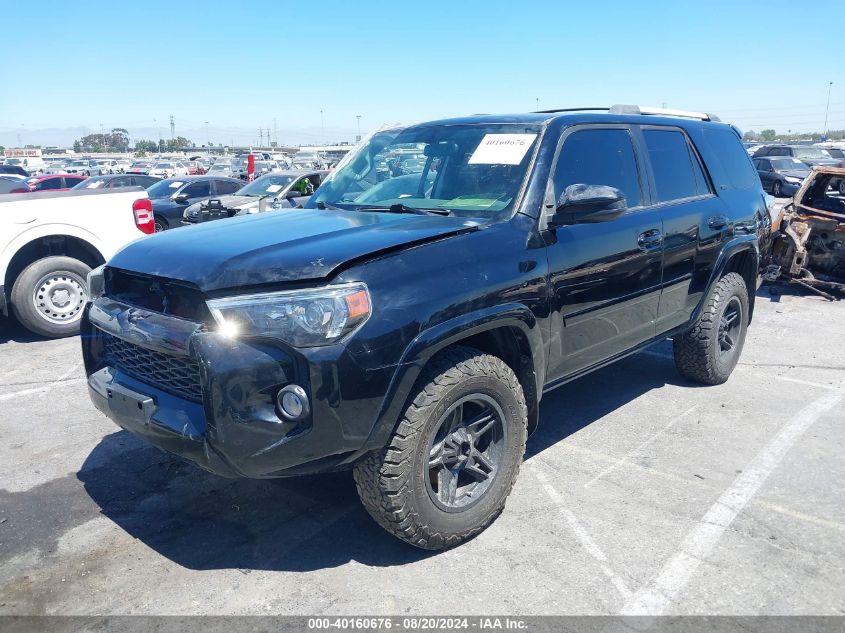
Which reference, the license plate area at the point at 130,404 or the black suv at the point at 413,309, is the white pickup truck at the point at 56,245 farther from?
the license plate area at the point at 130,404

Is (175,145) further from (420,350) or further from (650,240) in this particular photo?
(420,350)

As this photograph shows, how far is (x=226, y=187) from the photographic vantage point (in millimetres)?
17781

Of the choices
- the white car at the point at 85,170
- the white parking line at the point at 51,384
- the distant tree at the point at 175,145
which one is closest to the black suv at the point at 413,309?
the white parking line at the point at 51,384

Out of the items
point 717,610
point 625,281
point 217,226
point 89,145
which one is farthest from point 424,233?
point 89,145

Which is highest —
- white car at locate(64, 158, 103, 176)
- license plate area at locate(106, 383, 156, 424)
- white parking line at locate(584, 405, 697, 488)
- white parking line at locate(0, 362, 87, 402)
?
white car at locate(64, 158, 103, 176)

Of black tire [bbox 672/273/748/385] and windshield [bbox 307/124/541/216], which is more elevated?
windshield [bbox 307/124/541/216]

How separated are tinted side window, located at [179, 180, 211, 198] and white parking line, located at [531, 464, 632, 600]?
14.7 meters

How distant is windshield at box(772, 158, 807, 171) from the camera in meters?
26.8

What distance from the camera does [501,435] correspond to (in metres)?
3.41

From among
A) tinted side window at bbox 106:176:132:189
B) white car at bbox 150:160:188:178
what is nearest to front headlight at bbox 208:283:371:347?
tinted side window at bbox 106:176:132:189

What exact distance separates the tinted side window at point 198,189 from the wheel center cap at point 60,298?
10018mm

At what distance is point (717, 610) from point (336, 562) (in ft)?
5.49

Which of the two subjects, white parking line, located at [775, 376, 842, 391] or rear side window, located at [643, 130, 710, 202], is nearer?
rear side window, located at [643, 130, 710, 202]

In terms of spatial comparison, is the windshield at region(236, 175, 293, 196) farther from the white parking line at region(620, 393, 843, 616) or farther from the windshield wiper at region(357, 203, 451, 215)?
the white parking line at region(620, 393, 843, 616)
